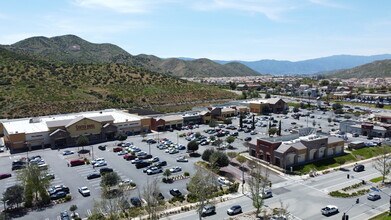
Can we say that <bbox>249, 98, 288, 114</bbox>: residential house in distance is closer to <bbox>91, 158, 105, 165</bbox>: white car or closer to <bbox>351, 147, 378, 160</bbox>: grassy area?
<bbox>351, 147, 378, 160</bbox>: grassy area

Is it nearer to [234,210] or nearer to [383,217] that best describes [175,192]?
[234,210]

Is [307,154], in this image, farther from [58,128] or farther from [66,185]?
[58,128]

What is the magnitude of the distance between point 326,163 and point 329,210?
66.0 feet

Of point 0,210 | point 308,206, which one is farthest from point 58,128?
point 308,206

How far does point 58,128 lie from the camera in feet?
209

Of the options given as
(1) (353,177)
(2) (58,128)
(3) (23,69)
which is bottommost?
(1) (353,177)

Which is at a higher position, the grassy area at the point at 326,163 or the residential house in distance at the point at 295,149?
the residential house in distance at the point at 295,149

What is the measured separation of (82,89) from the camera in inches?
4537

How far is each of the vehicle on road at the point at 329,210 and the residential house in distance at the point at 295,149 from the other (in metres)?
14.6

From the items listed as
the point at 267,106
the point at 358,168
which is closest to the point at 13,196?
the point at 358,168

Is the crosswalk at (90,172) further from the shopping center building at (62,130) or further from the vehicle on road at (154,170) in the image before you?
the shopping center building at (62,130)

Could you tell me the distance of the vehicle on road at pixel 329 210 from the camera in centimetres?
3294

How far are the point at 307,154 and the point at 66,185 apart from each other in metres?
39.5

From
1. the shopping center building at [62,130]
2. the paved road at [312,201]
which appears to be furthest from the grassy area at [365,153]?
the shopping center building at [62,130]
